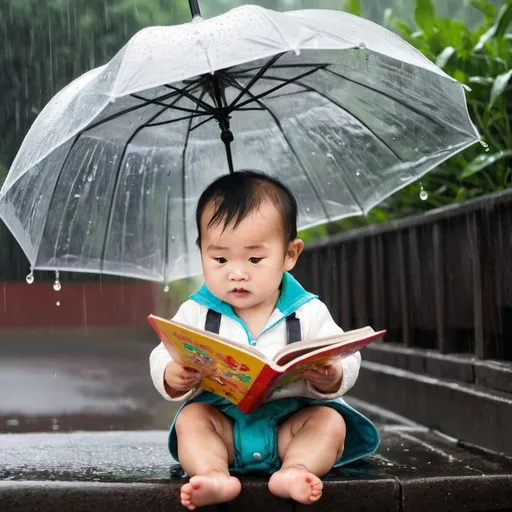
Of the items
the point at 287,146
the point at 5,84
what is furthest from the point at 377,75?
the point at 5,84

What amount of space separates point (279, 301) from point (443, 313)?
7.85 ft

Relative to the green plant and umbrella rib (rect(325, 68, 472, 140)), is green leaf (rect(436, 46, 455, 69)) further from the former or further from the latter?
umbrella rib (rect(325, 68, 472, 140))

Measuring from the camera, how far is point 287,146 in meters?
4.20

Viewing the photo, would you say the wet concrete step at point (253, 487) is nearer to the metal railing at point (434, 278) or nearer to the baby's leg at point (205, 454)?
the baby's leg at point (205, 454)

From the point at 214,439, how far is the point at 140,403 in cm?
473

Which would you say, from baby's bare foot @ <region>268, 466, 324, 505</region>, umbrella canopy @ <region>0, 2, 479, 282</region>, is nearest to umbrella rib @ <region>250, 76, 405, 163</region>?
umbrella canopy @ <region>0, 2, 479, 282</region>

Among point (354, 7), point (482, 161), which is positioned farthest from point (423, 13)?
point (482, 161)

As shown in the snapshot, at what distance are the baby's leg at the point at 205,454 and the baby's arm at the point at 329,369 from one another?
35cm

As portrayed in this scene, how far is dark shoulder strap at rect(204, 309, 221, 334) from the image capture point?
11.2ft

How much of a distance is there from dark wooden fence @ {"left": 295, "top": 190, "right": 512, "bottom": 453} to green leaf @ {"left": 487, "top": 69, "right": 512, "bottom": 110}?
100 cm

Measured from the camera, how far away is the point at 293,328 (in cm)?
341

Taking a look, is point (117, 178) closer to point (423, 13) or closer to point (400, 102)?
point (400, 102)

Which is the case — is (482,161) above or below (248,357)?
above

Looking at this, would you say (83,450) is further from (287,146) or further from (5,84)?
(5,84)
